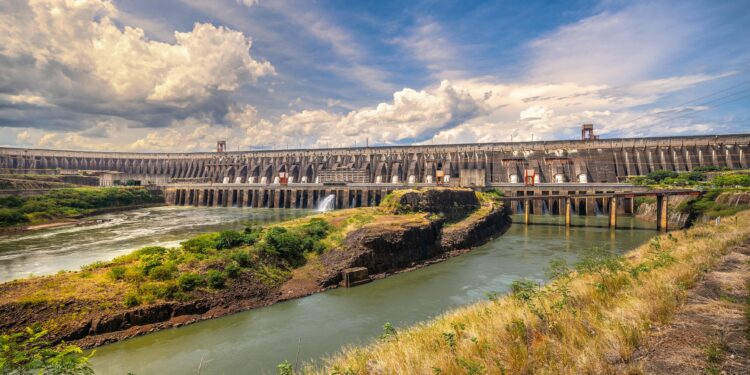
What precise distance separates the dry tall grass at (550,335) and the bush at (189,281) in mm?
12638

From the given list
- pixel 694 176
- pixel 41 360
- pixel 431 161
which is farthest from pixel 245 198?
pixel 694 176

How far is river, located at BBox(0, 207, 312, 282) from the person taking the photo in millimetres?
27359

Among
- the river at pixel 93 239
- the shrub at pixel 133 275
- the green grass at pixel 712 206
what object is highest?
the green grass at pixel 712 206

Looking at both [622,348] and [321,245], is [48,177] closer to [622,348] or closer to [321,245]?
[321,245]

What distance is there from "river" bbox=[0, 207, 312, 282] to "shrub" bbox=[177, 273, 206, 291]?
13.8 m

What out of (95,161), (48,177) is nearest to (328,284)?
(48,177)

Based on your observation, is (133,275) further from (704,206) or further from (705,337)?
(704,206)

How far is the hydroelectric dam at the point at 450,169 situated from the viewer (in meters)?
57.8

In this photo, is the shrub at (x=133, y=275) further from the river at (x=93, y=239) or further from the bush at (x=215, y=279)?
the river at (x=93, y=239)

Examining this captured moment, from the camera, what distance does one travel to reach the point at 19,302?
15242 millimetres

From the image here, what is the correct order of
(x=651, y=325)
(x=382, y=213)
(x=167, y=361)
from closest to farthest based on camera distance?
(x=651, y=325)
(x=167, y=361)
(x=382, y=213)

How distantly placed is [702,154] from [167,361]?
89.0 meters

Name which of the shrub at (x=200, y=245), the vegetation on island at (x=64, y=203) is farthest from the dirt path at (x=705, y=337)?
the vegetation on island at (x=64, y=203)

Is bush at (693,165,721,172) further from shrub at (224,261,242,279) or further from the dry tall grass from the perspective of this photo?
shrub at (224,261,242,279)
